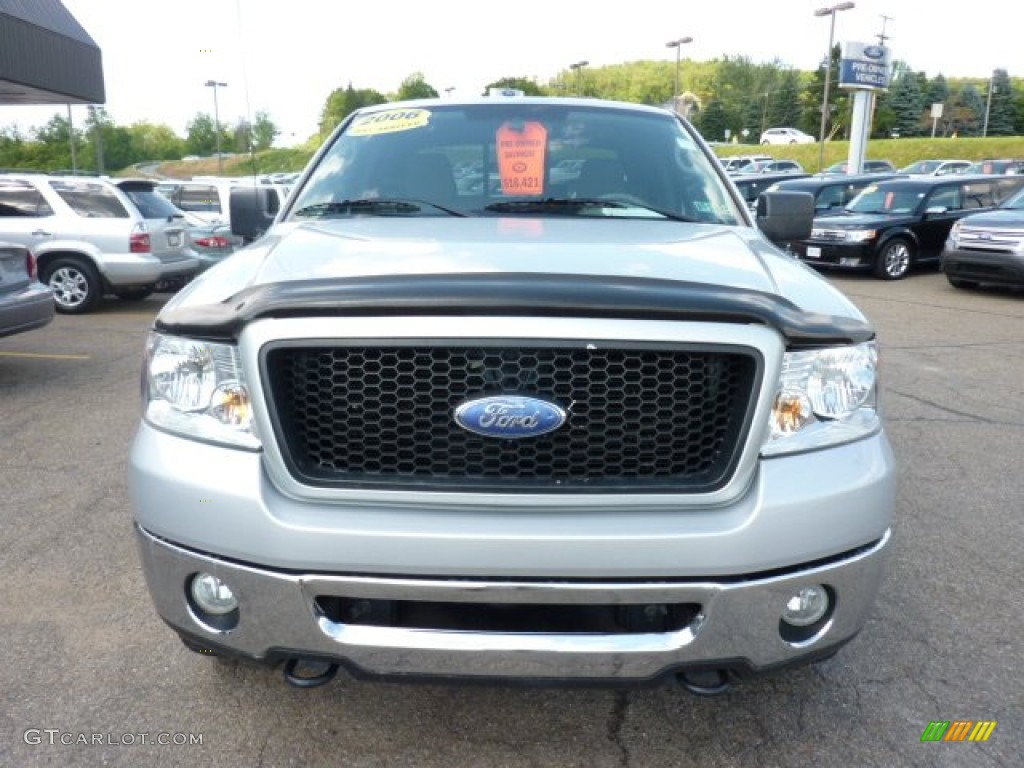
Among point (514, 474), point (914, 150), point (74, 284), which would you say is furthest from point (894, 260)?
point (914, 150)

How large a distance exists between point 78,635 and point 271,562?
58.8 inches

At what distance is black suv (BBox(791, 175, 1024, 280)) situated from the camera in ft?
47.6

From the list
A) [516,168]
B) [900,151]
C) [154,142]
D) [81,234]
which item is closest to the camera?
[516,168]

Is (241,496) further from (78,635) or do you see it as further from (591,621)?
(78,635)

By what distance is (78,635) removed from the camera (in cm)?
305

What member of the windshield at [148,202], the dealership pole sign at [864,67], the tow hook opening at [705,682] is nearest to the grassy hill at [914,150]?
the dealership pole sign at [864,67]

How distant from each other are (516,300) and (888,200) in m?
15.1

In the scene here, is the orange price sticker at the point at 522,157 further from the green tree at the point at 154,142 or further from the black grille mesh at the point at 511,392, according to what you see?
the green tree at the point at 154,142

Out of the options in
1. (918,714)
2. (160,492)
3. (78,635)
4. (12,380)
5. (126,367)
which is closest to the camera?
(160,492)

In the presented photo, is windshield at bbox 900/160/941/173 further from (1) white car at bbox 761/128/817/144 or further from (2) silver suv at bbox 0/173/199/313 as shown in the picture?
(1) white car at bbox 761/128/817/144

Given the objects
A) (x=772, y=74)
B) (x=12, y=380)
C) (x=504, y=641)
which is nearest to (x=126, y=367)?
(x=12, y=380)

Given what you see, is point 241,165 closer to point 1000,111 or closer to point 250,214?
point 250,214

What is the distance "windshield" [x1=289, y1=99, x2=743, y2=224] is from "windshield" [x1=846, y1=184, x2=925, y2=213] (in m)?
12.7

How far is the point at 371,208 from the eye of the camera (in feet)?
11.0
